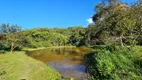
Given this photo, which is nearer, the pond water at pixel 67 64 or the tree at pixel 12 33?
the pond water at pixel 67 64

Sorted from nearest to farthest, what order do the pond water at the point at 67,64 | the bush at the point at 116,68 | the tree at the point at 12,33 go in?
1. the bush at the point at 116,68
2. the pond water at the point at 67,64
3. the tree at the point at 12,33

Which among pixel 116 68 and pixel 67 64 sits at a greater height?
pixel 116 68

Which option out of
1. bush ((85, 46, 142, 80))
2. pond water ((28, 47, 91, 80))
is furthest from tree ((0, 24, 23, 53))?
bush ((85, 46, 142, 80))

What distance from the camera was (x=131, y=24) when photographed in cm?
1379

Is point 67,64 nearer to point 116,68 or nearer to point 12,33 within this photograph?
point 116,68

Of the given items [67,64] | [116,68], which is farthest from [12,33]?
[116,68]

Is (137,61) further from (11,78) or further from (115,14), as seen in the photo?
(11,78)

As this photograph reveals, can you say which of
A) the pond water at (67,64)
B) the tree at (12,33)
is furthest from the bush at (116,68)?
the tree at (12,33)

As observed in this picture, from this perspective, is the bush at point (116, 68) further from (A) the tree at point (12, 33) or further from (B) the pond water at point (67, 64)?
(A) the tree at point (12, 33)

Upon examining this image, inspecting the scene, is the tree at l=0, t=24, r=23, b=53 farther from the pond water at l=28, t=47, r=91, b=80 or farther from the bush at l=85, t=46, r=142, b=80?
the bush at l=85, t=46, r=142, b=80

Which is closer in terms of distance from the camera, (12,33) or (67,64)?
(67,64)

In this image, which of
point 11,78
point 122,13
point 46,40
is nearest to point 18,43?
point 11,78

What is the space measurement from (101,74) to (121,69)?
1.30m

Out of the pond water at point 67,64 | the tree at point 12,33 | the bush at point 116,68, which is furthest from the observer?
the tree at point 12,33
